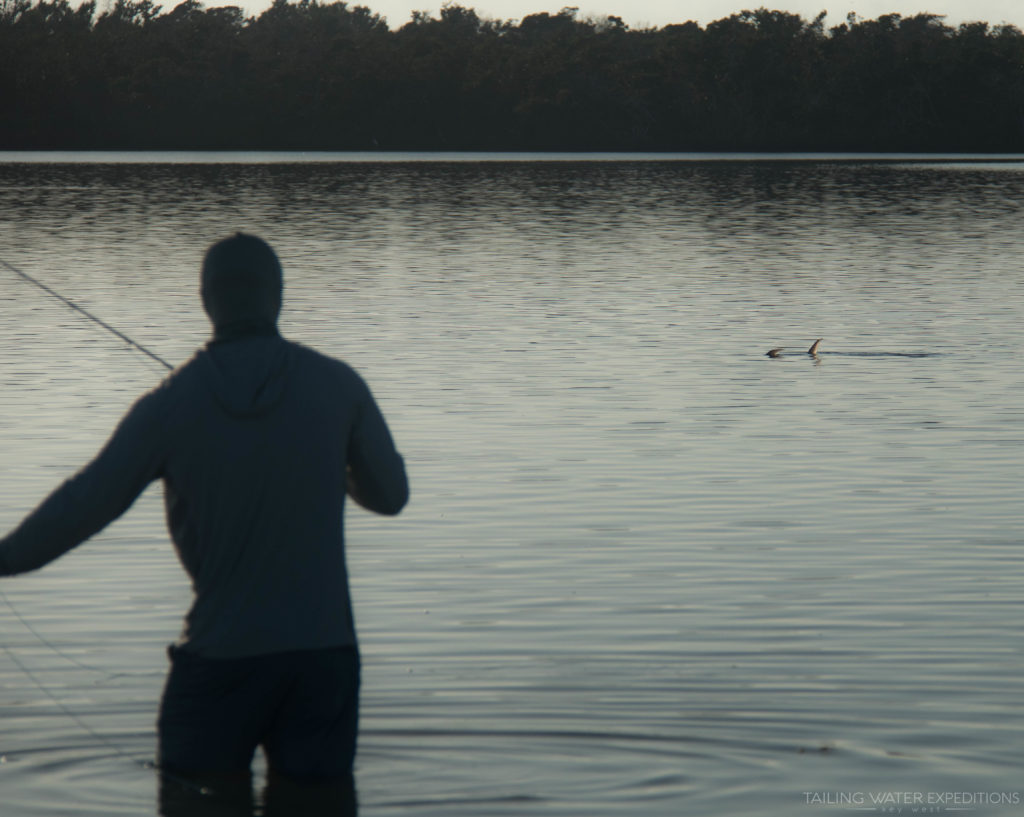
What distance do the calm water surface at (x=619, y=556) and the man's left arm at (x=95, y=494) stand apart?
76.2 inches

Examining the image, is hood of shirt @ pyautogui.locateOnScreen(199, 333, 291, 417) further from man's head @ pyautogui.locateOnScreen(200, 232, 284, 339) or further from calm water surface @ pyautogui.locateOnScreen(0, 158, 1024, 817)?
calm water surface @ pyautogui.locateOnScreen(0, 158, 1024, 817)

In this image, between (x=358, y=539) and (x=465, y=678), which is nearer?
(x=465, y=678)

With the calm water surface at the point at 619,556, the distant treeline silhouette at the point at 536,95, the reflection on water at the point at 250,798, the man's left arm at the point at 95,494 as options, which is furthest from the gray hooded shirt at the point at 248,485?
the distant treeline silhouette at the point at 536,95

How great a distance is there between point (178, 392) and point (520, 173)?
94.3 meters

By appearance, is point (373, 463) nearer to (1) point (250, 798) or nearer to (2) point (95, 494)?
(2) point (95, 494)

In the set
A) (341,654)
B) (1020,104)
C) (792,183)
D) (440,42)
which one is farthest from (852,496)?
(440,42)

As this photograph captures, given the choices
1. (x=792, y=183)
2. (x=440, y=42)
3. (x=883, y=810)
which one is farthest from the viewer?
(x=440, y=42)

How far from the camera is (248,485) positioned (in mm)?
4168

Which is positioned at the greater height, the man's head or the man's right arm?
the man's head

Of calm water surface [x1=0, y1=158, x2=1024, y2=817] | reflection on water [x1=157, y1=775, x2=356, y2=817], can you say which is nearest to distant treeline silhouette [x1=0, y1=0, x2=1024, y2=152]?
calm water surface [x1=0, y1=158, x2=1024, y2=817]

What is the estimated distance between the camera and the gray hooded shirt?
13.5 ft

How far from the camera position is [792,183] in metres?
83.5

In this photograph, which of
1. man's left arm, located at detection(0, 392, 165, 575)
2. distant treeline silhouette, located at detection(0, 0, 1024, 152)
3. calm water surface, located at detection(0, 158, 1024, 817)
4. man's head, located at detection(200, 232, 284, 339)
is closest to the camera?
man's left arm, located at detection(0, 392, 165, 575)

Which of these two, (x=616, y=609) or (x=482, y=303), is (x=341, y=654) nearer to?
(x=616, y=609)
